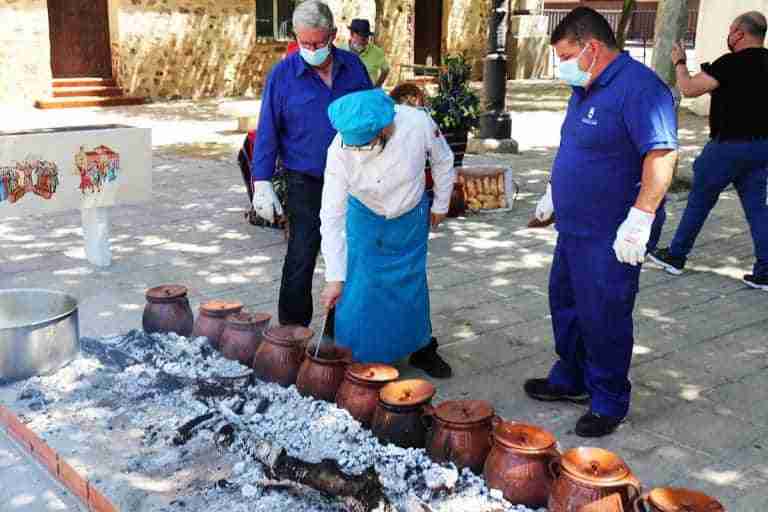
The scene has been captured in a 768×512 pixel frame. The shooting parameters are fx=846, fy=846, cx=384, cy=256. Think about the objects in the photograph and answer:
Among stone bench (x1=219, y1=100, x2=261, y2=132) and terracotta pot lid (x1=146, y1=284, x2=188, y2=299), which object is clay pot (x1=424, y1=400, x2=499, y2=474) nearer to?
terracotta pot lid (x1=146, y1=284, x2=188, y2=299)

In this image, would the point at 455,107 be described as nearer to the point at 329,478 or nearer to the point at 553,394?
the point at 553,394

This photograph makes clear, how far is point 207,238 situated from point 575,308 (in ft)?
12.1

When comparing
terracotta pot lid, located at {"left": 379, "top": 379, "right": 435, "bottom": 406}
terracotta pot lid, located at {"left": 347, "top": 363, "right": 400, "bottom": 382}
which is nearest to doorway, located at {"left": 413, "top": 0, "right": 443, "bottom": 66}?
terracotta pot lid, located at {"left": 347, "top": 363, "right": 400, "bottom": 382}

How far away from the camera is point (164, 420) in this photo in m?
3.38

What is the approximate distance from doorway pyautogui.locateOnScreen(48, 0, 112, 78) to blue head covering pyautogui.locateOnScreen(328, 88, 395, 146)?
1273 cm

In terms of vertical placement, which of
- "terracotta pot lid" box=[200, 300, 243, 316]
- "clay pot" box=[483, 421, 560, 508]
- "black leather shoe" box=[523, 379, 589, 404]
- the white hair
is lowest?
"black leather shoe" box=[523, 379, 589, 404]

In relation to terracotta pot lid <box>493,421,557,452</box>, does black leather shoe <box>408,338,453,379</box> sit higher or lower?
lower

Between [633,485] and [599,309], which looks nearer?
[633,485]

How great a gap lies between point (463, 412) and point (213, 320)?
4.97 feet

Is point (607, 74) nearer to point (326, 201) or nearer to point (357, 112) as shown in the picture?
point (357, 112)

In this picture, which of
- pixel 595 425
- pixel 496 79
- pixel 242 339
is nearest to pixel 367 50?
pixel 496 79

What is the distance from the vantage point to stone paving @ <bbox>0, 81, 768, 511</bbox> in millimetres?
3578

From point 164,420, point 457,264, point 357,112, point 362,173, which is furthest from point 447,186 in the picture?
point 457,264

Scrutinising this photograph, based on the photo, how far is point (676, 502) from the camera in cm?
250
